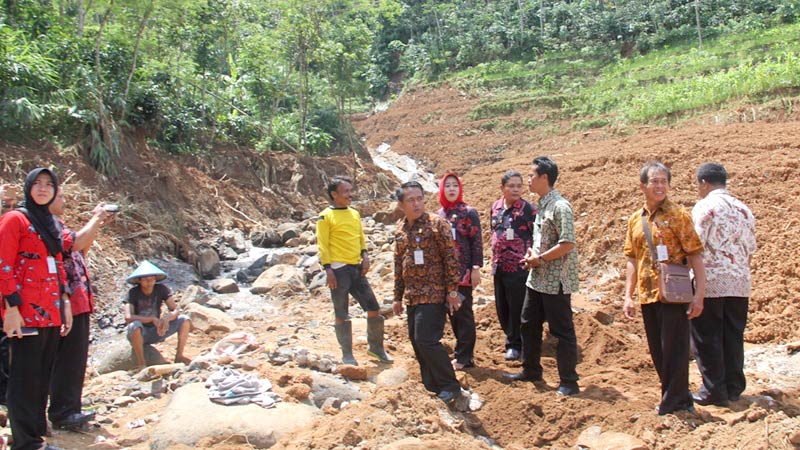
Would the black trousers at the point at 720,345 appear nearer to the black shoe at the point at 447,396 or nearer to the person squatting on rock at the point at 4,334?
the black shoe at the point at 447,396

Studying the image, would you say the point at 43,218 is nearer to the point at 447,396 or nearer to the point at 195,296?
the point at 447,396

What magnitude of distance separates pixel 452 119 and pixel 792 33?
1290 cm

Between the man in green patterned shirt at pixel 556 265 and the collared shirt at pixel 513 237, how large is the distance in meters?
0.49

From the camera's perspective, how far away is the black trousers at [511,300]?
18.4ft

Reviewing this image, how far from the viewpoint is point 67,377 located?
444 cm

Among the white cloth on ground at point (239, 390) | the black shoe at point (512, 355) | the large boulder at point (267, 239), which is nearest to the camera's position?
the white cloth on ground at point (239, 390)

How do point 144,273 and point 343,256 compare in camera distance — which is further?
point 144,273

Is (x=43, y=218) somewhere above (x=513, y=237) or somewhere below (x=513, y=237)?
above

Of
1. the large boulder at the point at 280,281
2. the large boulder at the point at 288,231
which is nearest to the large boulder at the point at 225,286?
the large boulder at the point at 280,281

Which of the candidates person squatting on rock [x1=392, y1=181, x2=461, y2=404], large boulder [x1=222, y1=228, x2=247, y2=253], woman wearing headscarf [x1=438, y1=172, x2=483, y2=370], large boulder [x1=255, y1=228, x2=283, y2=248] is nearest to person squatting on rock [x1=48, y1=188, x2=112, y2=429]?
person squatting on rock [x1=392, y1=181, x2=461, y2=404]

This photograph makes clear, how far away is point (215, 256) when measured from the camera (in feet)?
39.5

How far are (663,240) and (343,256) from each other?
272 cm

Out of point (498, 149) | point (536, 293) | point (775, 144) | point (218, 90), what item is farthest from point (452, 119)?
point (536, 293)

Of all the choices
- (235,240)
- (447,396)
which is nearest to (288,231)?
(235,240)
